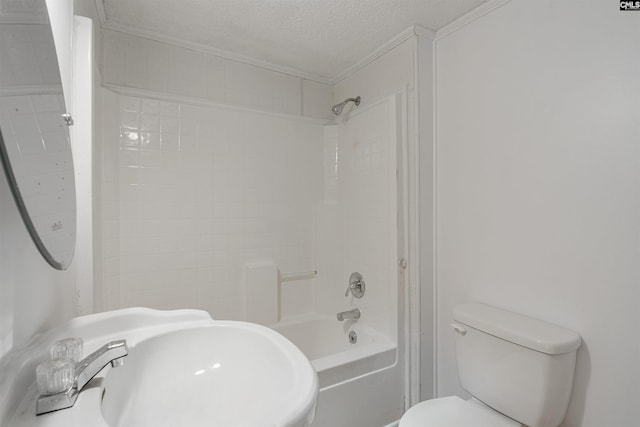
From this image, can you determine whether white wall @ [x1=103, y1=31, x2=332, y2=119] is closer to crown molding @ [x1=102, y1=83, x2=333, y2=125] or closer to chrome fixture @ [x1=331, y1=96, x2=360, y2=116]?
crown molding @ [x1=102, y1=83, x2=333, y2=125]

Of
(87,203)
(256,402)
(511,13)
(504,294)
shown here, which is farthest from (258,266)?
(511,13)

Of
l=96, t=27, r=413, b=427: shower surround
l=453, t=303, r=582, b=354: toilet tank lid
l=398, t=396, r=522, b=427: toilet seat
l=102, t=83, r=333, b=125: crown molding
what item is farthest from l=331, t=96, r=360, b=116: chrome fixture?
l=398, t=396, r=522, b=427: toilet seat

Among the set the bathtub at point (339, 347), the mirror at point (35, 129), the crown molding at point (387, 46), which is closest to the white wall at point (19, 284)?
the mirror at point (35, 129)

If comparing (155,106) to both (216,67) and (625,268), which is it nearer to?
(216,67)

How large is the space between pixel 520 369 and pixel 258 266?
1.49m

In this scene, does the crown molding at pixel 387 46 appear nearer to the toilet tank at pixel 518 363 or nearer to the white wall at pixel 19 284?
the toilet tank at pixel 518 363

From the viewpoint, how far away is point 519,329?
3.77 ft

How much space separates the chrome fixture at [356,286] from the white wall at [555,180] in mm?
568

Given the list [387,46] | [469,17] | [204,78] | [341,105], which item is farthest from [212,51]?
[469,17]

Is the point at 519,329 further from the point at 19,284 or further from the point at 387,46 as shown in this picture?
the point at 387,46

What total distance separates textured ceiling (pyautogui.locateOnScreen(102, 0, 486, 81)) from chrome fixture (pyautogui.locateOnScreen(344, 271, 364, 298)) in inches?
59.0

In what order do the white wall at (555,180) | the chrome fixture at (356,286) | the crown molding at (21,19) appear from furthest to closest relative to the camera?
1. the chrome fixture at (356,286)
2. the white wall at (555,180)
3. the crown molding at (21,19)

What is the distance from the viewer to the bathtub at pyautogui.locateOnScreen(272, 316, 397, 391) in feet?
4.91

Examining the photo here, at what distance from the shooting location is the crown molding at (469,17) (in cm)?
138
